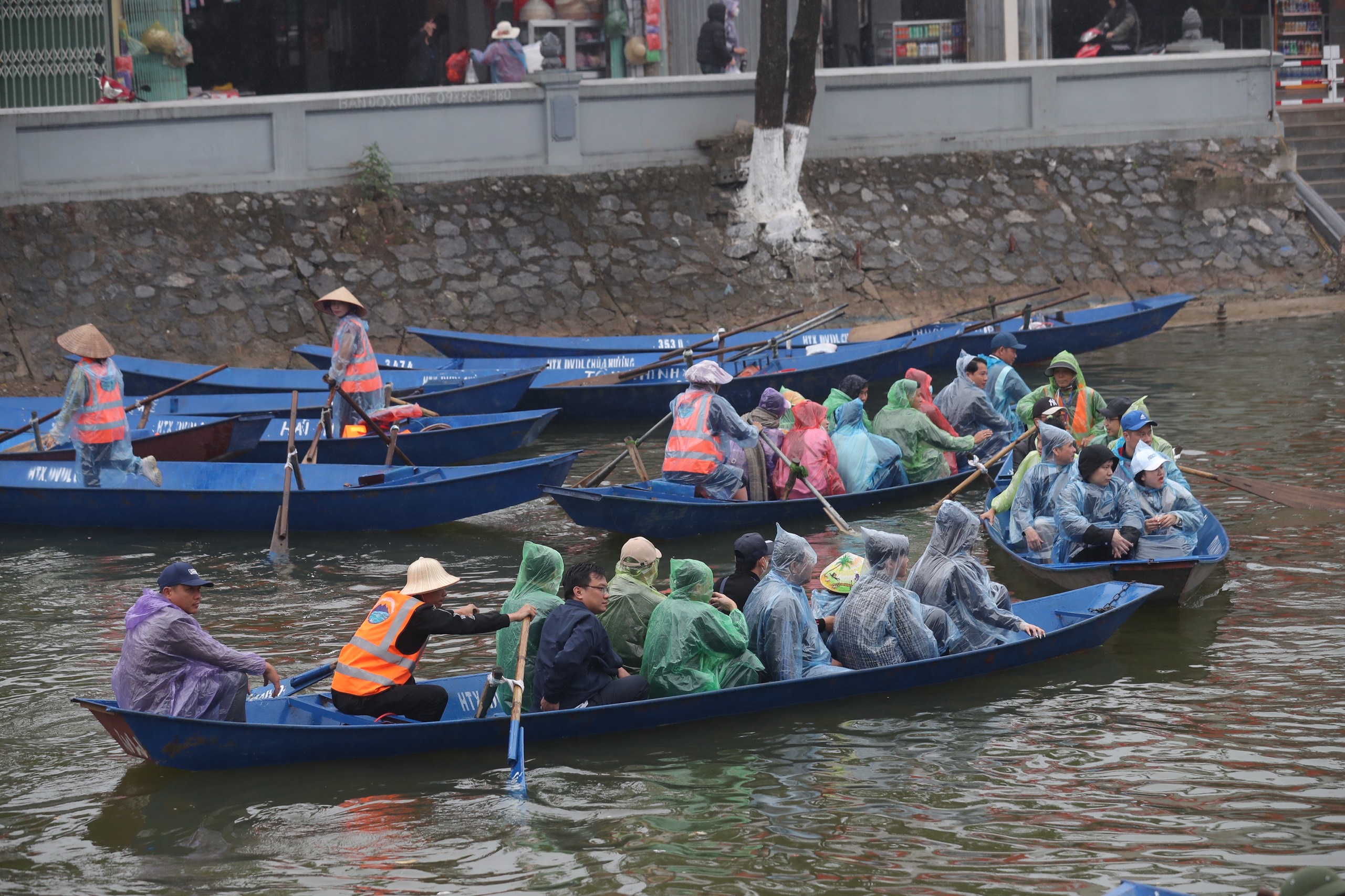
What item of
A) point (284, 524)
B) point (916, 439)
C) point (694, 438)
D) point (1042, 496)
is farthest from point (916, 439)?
point (284, 524)

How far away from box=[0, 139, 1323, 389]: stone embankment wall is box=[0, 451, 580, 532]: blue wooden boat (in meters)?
5.74

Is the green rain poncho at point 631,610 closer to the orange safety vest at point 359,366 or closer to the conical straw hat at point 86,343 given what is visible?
the conical straw hat at point 86,343

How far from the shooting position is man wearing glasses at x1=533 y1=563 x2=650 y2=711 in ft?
27.1

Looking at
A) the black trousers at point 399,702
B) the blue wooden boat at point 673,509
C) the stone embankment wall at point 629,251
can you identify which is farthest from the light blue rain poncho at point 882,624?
the stone embankment wall at point 629,251

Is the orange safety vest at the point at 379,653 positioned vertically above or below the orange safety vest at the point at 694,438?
below

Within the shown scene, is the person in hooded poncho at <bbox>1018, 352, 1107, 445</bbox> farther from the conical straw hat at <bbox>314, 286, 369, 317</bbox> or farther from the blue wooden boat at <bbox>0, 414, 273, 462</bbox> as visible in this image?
the blue wooden boat at <bbox>0, 414, 273, 462</bbox>

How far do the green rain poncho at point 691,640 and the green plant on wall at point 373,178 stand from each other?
47.2 feet

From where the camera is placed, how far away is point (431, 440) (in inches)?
613

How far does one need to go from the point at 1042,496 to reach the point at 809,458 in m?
2.62

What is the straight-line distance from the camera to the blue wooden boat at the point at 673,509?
40.6 feet

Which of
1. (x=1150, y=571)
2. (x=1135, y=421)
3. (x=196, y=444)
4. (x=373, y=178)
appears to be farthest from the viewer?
(x=373, y=178)

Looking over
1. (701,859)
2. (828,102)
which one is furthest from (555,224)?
(701,859)

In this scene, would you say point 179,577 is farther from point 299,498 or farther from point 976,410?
point 976,410

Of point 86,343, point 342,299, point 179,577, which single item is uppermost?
point 342,299
